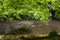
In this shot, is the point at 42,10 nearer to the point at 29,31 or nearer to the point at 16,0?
the point at 16,0

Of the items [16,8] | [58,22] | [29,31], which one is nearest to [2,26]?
[29,31]

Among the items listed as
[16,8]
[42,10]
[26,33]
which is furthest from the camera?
[26,33]

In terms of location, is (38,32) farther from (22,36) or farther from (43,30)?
(22,36)

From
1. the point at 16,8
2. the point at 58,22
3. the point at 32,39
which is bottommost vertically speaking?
the point at 58,22

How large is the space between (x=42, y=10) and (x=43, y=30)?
43.0ft

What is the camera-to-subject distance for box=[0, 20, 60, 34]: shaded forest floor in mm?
20642

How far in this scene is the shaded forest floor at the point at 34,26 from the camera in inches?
813

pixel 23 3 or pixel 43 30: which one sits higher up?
pixel 23 3

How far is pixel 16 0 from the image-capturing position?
8484 millimetres

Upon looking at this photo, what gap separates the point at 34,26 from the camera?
2244 cm

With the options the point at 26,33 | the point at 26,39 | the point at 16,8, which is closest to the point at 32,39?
the point at 26,39

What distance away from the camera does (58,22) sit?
2466cm

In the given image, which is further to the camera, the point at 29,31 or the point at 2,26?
the point at 2,26

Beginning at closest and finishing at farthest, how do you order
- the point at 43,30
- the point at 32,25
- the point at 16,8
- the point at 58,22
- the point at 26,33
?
the point at 16,8
the point at 26,33
the point at 43,30
the point at 32,25
the point at 58,22
